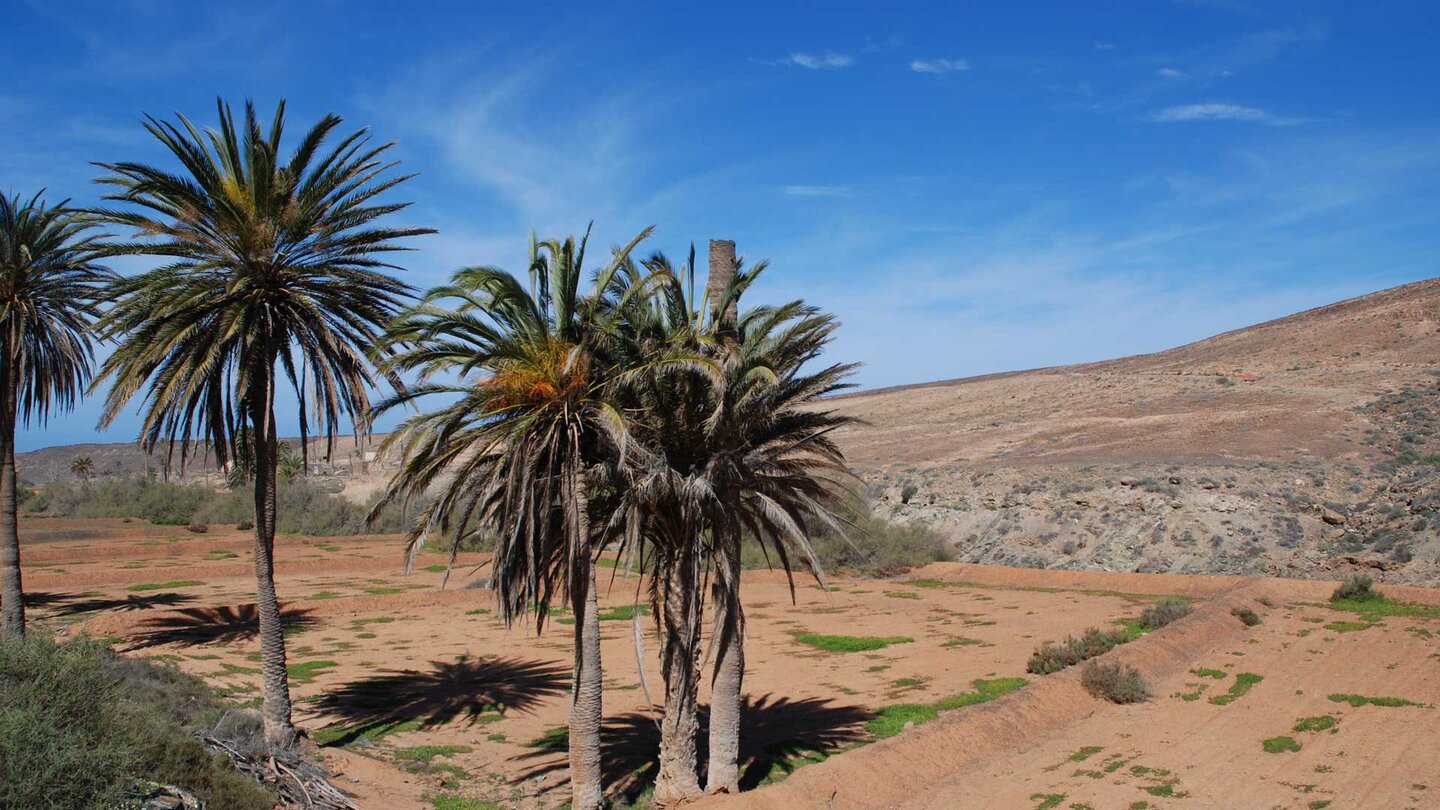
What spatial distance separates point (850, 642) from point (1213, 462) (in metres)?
28.1

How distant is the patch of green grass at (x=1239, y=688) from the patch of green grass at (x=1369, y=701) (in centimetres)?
153

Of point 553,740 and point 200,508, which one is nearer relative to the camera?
point 553,740

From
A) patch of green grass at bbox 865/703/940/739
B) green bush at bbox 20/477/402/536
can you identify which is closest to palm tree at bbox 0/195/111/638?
patch of green grass at bbox 865/703/940/739

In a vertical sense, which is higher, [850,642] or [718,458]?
[718,458]

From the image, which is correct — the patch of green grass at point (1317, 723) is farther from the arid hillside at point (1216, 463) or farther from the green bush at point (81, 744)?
the arid hillside at point (1216, 463)

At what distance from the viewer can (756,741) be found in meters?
17.0

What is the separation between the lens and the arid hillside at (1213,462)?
3756 cm

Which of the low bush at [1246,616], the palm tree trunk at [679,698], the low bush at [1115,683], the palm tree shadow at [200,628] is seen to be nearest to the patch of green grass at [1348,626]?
the low bush at [1246,616]

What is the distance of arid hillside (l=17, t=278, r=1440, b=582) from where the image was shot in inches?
1479

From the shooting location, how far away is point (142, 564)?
43.3 m

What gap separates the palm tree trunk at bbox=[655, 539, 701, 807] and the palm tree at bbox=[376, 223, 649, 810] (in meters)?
1.16

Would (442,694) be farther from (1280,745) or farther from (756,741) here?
(1280,745)

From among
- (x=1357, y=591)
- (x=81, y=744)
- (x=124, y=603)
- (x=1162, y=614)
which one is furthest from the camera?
(x=124, y=603)

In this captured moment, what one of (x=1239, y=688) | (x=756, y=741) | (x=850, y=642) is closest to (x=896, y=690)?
(x=756, y=741)
